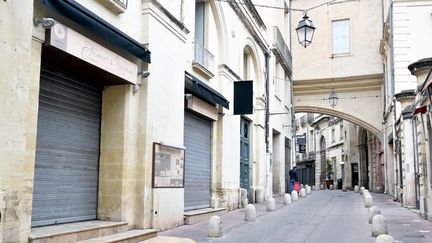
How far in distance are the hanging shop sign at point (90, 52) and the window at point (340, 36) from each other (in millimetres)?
22008

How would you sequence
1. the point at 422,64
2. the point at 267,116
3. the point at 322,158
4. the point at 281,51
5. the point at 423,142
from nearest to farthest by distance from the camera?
the point at 422,64
the point at 423,142
the point at 267,116
the point at 281,51
the point at 322,158

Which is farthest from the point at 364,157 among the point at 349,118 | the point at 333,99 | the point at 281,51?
the point at 281,51

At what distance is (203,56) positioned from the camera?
1414cm

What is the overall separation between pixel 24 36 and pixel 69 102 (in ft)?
7.18

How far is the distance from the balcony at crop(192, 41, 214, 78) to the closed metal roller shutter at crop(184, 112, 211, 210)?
4.37 feet

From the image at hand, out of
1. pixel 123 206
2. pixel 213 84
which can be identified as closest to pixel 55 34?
pixel 123 206

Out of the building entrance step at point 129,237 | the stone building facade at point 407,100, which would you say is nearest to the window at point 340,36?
the stone building facade at point 407,100

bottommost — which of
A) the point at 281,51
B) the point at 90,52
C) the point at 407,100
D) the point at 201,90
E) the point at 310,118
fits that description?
the point at 90,52

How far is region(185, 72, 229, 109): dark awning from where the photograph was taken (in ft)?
40.1

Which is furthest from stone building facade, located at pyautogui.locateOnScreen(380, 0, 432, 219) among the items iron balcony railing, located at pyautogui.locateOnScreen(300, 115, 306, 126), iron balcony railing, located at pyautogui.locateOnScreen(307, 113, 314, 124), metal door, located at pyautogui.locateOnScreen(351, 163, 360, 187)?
iron balcony railing, located at pyautogui.locateOnScreen(300, 115, 306, 126)

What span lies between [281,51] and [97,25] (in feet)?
59.3

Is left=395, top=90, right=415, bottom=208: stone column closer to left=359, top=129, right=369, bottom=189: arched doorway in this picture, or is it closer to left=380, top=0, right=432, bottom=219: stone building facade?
left=380, top=0, right=432, bottom=219: stone building facade

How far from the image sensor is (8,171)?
603cm

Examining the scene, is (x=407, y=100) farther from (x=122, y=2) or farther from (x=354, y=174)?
(x=354, y=174)
